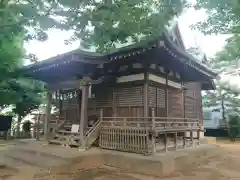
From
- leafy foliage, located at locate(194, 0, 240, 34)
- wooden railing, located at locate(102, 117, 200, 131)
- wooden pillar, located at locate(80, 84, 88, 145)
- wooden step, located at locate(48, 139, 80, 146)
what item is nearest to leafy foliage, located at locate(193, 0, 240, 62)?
leafy foliage, located at locate(194, 0, 240, 34)

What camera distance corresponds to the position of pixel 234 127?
20594 millimetres

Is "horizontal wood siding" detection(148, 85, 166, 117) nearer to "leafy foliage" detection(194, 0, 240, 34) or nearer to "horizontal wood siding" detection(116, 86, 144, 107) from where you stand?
"horizontal wood siding" detection(116, 86, 144, 107)

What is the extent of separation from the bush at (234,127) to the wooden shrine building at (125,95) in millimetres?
9543

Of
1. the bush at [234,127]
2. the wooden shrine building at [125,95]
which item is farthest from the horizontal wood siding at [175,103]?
the bush at [234,127]

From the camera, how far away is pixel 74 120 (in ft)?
40.4

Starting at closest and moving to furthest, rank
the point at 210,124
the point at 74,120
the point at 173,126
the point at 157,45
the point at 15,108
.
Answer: the point at 157,45 < the point at 173,126 < the point at 74,120 < the point at 15,108 < the point at 210,124

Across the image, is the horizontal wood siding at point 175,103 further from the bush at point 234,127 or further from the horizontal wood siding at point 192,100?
the bush at point 234,127

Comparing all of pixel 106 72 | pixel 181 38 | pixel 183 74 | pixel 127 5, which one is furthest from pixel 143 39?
pixel 181 38

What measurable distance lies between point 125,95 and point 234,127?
1422 cm

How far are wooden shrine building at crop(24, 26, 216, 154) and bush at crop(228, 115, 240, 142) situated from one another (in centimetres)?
954

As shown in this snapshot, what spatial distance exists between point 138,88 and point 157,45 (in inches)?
115

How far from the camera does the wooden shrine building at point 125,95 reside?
8828 mm

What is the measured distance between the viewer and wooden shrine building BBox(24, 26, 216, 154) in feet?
29.0

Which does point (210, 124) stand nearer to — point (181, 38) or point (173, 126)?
point (181, 38)
